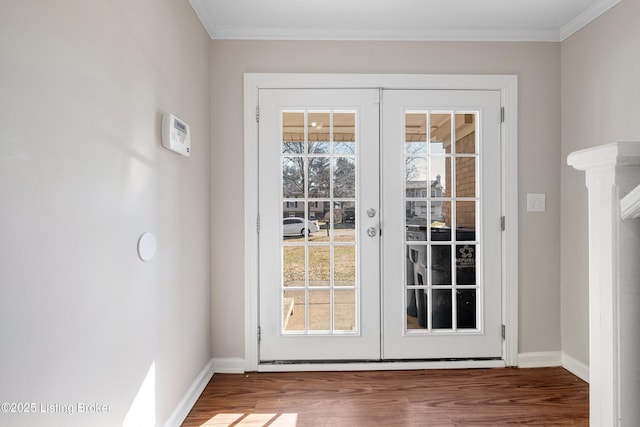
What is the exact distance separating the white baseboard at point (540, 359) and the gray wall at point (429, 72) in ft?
0.15

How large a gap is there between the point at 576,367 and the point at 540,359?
0.20 metres

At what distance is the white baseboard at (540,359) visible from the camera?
236 cm

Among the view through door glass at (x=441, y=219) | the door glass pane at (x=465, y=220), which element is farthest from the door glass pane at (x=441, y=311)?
the door glass pane at (x=465, y=220)

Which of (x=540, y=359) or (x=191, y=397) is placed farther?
(x=540, y=359)

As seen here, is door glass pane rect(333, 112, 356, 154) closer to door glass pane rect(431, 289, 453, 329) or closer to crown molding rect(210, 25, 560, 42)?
crown molding rect(210, 25, 560, 42)

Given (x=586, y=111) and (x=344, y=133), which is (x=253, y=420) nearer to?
(x=344, y=133)

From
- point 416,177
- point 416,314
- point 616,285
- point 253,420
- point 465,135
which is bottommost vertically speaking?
point 253,420

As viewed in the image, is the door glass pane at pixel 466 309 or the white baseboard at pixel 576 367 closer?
the white baseboard at pixel 576 367

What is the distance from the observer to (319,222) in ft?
7.74

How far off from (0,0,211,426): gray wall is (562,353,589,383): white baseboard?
2436 mm

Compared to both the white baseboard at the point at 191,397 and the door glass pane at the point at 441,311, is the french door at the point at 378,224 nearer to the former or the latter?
the door glass pane at the point at 441,311

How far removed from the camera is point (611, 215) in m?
0.88

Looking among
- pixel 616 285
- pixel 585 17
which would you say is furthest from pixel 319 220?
pixel 585 17

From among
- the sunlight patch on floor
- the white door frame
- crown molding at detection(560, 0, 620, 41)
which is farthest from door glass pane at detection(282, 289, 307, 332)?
crown molding at detection(560, 0, 620, 41)
